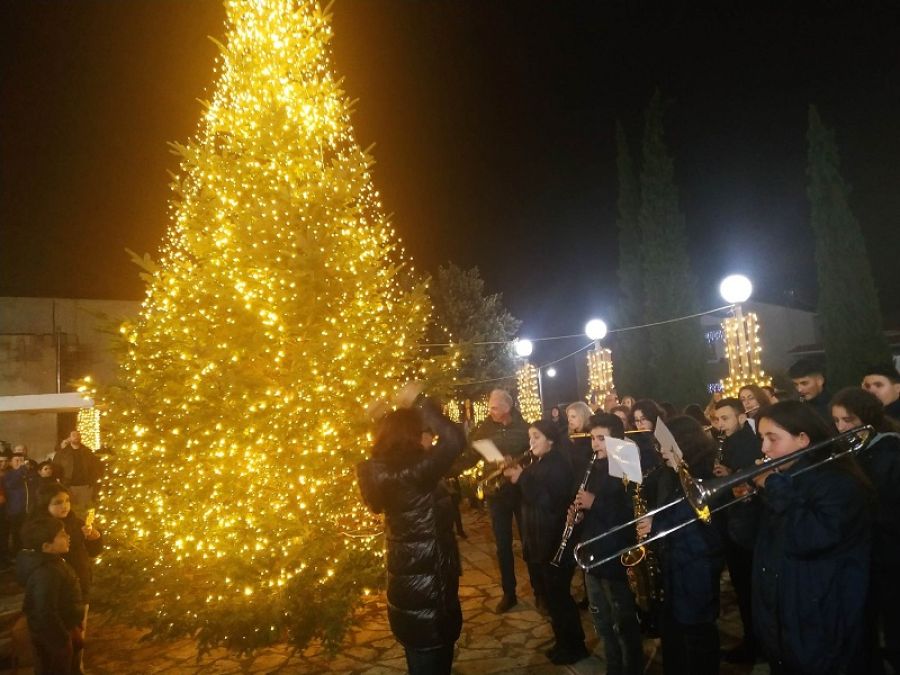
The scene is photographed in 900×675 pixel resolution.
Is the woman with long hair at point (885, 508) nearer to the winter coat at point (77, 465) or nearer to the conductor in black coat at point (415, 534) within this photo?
the conductor in black coat at point (415, 534)

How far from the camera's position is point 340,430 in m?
6.66

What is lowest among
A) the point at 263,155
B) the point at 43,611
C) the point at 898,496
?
the point at 43,611

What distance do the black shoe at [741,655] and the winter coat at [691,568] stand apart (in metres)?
1.72

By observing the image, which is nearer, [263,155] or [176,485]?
[176,485]

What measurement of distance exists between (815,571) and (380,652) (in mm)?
4474

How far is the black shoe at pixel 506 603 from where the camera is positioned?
21.2ft

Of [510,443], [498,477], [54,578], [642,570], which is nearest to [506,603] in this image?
[498,477]

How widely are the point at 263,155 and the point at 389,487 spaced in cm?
514

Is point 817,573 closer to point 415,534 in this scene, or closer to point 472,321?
point 415,534

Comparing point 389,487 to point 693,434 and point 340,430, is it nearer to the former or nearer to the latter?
point 693,434

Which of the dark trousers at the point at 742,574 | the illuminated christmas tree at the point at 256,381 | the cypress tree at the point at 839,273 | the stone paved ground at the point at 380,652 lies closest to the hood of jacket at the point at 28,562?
the illuminated christmas tree at the point at 256,381

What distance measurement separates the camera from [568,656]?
504 centimetres

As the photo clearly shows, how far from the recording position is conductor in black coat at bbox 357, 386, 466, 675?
3561mm

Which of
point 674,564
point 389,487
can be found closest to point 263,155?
point 389,487
